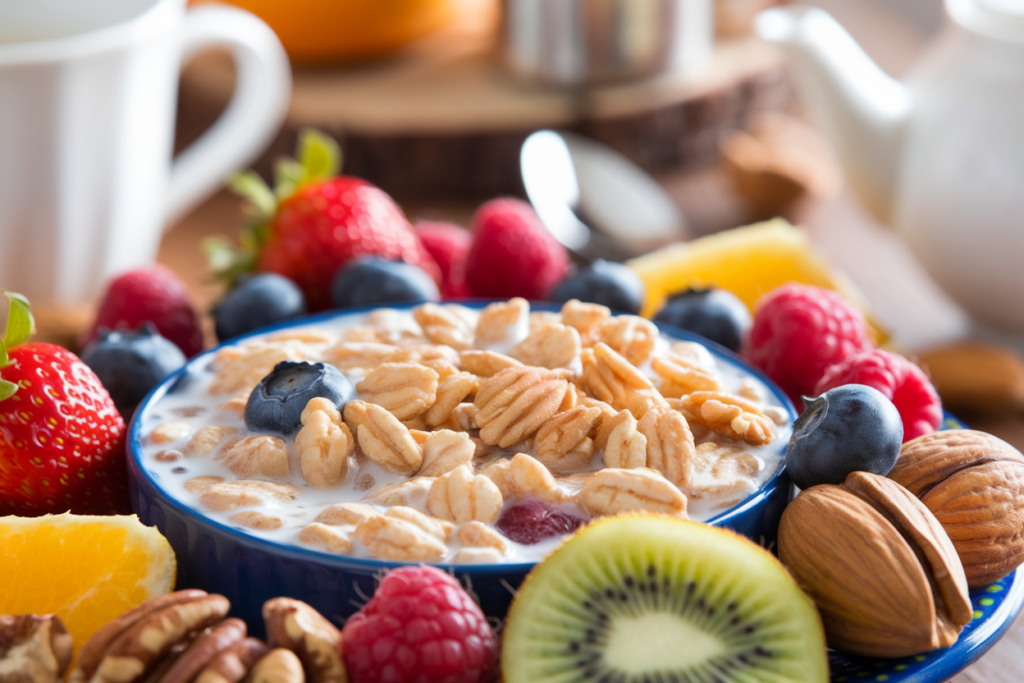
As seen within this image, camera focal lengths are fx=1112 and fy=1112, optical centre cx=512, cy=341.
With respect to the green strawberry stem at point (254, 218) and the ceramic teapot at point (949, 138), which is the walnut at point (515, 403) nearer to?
the green strawberry stem at point (254, 218)

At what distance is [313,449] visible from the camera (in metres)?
0.88

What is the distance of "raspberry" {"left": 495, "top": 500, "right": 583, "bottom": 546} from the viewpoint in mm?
811

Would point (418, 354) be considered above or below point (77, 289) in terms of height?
above

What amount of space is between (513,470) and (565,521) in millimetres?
59

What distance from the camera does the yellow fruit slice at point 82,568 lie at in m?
0.81

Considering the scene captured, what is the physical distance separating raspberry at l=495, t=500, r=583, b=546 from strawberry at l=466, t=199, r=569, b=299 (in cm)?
54

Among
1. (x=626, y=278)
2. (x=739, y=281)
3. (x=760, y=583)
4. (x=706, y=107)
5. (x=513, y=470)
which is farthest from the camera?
(x=706, y=107)

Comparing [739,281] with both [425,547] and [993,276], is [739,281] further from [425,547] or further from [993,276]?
[425,547]

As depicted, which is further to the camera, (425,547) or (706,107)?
(706,107)

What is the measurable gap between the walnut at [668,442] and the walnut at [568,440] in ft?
0.14

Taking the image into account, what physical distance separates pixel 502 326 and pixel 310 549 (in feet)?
1.17

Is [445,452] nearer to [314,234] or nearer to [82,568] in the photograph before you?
[82,568]

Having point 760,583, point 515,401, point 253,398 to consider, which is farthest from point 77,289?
point 760,583

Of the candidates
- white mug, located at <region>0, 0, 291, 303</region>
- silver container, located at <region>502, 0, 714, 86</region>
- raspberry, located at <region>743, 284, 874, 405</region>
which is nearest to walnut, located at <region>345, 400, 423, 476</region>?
raspberry, located at <region>743, 284, 874, 405</region>
